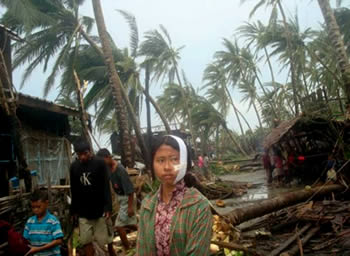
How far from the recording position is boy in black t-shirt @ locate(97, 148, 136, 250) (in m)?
4.91

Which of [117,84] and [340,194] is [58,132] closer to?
[117,84]

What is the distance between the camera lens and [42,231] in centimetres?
325

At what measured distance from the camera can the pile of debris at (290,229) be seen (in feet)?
14.7

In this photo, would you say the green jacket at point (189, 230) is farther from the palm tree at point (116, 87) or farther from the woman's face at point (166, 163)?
the palm tree at point (116, 87)

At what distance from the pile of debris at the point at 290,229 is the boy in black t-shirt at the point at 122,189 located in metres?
1.44

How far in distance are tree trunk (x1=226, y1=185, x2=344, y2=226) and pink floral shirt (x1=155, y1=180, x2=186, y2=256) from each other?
13.0 feet

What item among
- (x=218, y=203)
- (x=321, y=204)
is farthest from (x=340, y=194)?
(x=218, y=203)

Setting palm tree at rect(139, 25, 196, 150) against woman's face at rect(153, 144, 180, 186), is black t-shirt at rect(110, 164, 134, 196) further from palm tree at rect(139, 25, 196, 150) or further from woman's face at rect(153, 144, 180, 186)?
palm tree at rect(139, 25, 196, 150)

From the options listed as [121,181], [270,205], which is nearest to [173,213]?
[121,181]

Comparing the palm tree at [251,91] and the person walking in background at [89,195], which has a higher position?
the palm tree at [251,91]

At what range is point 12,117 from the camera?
5.39 meters

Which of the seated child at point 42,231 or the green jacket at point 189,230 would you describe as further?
the seated child at point 42,231

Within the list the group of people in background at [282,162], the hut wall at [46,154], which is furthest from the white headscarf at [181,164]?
the group of people in background at [282,162]

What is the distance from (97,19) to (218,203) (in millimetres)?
8077
